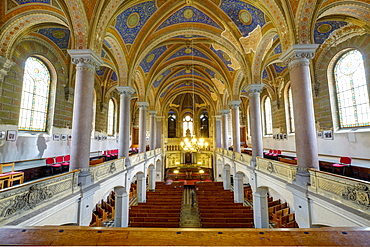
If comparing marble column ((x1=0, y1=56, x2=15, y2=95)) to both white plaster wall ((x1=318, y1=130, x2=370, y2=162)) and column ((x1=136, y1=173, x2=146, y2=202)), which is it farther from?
white plaster wall ((x1=318, y1=130, x2=370, y2=162))

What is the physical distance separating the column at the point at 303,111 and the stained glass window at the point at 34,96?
13.1 m

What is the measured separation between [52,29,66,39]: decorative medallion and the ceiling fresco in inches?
2.0

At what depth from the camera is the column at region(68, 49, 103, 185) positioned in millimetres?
5844

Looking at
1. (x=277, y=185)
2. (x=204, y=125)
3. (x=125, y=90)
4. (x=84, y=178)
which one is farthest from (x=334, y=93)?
(x=204, y=125)

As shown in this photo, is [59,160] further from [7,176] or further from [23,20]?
[23,20]

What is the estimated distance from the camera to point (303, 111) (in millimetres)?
5820

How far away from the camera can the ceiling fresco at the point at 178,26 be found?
21.0 ft

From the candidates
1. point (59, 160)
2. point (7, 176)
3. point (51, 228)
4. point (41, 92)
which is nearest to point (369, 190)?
point (51, 228)

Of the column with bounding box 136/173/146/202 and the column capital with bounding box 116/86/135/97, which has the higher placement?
the column capital with bounding box 116/86/135/97

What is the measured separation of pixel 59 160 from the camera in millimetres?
10211

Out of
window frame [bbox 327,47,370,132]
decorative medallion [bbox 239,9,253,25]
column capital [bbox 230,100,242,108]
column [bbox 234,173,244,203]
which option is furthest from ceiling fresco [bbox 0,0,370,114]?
column [bbox 234,173,244,203]

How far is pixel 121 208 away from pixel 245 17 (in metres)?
12.1

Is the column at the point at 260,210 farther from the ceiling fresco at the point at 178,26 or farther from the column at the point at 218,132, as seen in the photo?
the column at the point at 218,132

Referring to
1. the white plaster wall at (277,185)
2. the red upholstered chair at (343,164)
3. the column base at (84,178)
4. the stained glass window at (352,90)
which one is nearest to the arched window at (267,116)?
the stained glass window at (352,90)
